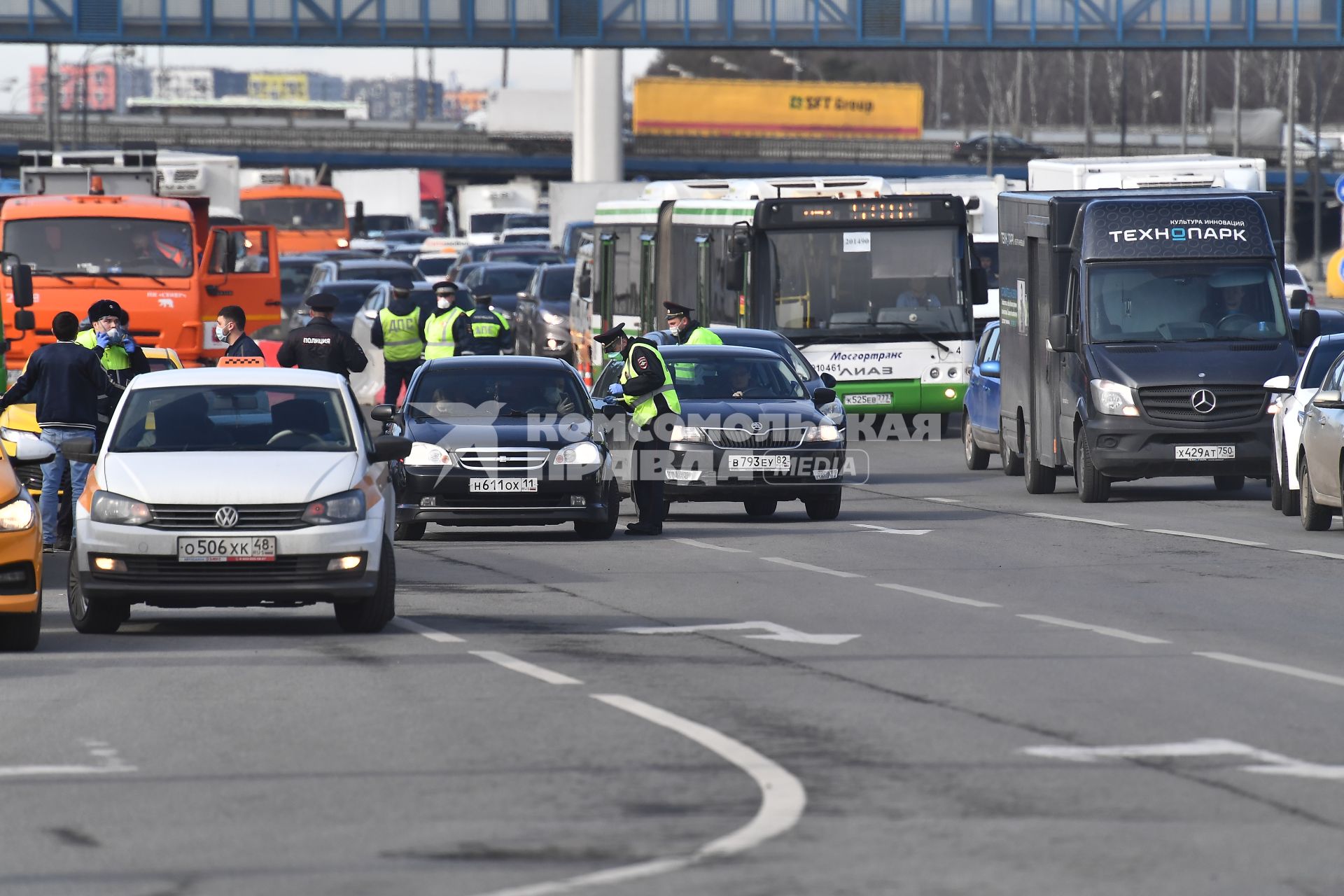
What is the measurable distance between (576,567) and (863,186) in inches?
586

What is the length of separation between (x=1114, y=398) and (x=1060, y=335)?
855 millimetres

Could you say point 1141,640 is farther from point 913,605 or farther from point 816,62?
point 816,62

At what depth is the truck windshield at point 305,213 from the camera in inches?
2432

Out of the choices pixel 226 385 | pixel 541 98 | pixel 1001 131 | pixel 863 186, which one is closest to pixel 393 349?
pixel 863 186

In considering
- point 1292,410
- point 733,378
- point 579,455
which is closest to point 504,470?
point 579,455

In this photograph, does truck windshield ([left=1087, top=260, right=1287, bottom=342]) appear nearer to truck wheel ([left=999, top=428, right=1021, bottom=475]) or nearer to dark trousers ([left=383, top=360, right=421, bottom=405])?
truck wheel ([left=999, top=428, right=1021, bottom=475])

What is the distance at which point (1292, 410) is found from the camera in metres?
21.5

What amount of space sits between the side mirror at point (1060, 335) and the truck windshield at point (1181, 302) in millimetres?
216

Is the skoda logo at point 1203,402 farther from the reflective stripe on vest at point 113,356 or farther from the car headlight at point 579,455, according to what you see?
the reflective stripe on vest at point 113,356

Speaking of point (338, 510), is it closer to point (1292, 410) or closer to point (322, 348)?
point (322, 348)

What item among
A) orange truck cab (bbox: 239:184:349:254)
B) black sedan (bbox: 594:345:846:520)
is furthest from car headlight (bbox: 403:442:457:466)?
orange truck cab (bbox: 239:184:349:254)

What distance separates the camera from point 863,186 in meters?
Result: 31.6

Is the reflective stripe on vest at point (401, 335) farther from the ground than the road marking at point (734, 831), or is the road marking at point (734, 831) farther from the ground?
the reflective stripe on vest at point (401, 335)

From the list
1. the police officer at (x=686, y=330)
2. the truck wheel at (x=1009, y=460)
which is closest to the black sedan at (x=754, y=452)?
the police officer at (x=686, y=330)
